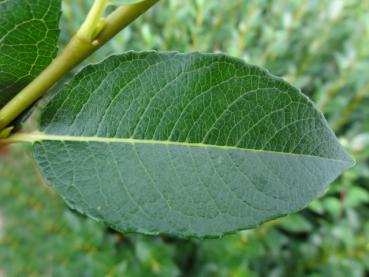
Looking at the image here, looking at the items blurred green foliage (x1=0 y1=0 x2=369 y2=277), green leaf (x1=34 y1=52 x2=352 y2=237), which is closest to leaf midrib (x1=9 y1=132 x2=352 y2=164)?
Result: green leaf (x1=34 y1=52 x2=352 y2=237)

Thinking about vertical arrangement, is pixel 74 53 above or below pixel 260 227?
above

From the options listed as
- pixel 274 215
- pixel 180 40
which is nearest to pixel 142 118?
pixel 274 215

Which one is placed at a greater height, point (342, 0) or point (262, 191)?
point (262, 191)

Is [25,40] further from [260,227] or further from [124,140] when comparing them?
[260,227]

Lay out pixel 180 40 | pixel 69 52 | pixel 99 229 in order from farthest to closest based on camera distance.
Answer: pixel 180 40 → pixel 99 229 → pixel 69 52

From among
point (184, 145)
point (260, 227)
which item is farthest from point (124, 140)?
point (260, 227)

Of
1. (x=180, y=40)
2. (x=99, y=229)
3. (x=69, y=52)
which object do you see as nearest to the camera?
(x=69, y=52)

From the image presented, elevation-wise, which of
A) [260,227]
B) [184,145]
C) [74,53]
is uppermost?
[74,53]

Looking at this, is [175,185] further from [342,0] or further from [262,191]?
[342,0]
